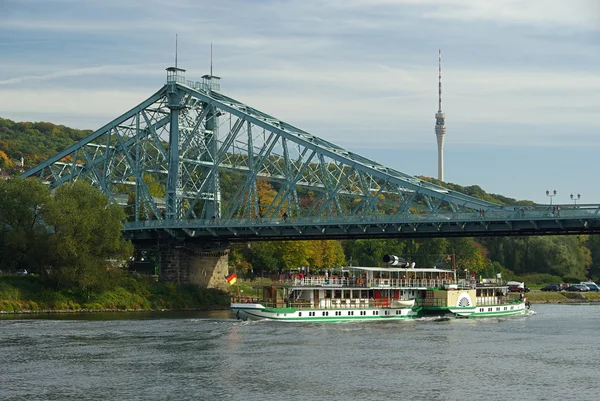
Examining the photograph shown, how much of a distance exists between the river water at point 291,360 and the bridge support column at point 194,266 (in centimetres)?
3053

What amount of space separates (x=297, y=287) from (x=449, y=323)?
515 inches

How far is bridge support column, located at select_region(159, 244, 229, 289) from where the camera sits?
392 ft

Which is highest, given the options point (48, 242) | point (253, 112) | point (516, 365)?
point (253, 112)

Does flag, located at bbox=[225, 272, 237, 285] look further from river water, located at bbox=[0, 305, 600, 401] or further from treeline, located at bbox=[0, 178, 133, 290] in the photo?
river water, located at bbox=[0, 305, 600, 401]

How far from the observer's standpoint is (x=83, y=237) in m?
97.8

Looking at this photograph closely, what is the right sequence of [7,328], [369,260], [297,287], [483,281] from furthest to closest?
[369,260]
[483,281]
[297,287]
[7,328]

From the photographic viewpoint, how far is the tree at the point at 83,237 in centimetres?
9725

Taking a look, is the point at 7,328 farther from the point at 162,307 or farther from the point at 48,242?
the point at 162,307

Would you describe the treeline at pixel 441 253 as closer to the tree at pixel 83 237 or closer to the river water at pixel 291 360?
the tree at pixel 83 237

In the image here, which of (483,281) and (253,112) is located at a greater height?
(253,112)

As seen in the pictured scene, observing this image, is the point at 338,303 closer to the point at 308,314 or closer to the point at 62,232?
the point at 308,314

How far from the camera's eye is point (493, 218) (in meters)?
98.8

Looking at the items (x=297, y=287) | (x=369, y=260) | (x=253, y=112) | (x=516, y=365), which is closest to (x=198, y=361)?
(x=516, y=365)

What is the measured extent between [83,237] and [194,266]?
25145mm
